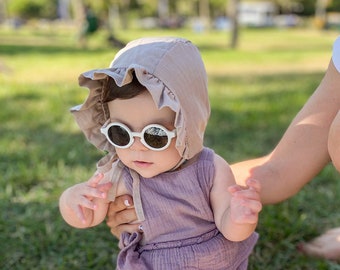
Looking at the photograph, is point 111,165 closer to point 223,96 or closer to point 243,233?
point 243,233

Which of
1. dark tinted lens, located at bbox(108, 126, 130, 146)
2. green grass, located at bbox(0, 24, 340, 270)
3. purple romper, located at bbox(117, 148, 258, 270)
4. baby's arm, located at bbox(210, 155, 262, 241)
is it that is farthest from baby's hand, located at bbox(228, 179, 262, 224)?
green grass, located at bbox(0, 24, 340, 270)

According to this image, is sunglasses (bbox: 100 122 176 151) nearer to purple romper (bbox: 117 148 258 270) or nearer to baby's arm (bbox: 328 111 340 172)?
purple romper (bbox: 117 148 258 270)

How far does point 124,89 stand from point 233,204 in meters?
0.43

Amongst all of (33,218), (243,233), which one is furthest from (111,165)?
(33,218)

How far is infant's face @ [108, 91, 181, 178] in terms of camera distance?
147 centimetres

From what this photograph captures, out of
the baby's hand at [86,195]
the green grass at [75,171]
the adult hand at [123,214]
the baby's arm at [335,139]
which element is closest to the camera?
the baby's arm at [335,139]

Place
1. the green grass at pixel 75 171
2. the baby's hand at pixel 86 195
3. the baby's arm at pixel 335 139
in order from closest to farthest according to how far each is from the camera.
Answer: the baby's arm at pixel 335 139 < the baby's hand at pixel 86 195 < the green grass at pixel 75 171

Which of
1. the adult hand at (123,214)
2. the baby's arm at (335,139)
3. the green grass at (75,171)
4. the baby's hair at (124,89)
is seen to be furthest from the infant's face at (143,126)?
the green grass at (75,171)

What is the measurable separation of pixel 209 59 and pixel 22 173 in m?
8.81

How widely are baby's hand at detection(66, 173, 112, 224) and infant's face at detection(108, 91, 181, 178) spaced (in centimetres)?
10

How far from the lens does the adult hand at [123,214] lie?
1.67 metres

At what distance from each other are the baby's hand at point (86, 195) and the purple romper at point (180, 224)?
0.43 ft

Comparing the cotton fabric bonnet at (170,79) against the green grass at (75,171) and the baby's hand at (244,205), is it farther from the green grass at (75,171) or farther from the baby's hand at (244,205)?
the green grass at (75,171)

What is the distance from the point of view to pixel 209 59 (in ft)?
37.7
